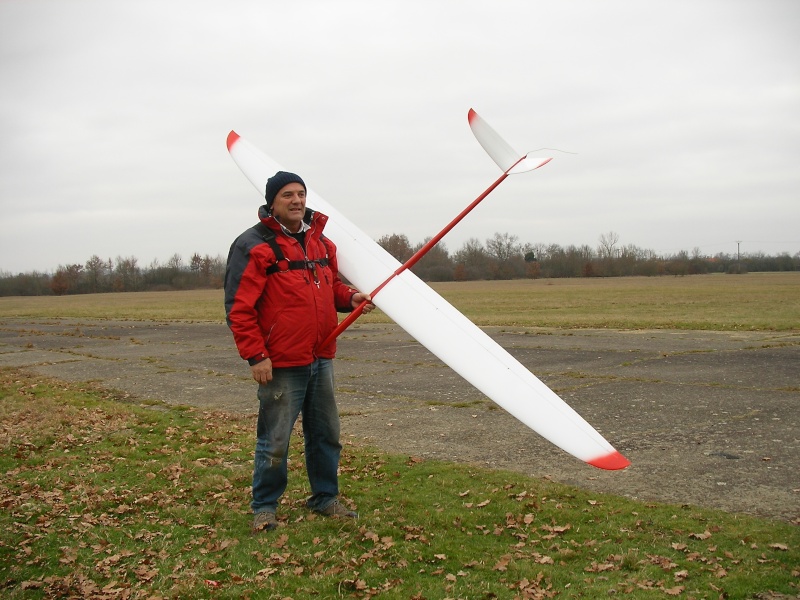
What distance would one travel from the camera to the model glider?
3820 mm

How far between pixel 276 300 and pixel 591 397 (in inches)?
229

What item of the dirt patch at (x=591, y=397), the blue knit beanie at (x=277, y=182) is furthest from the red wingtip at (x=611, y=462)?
the blue knit beanie at (x=277, y=182)

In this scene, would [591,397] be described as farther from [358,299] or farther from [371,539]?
[371,539]

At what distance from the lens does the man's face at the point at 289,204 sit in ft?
14.5

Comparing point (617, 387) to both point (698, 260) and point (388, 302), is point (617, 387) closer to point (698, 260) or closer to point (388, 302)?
point (388, 302)

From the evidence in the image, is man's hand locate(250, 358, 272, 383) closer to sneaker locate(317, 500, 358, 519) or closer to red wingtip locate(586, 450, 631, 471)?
sneaker locate(317, 500, 358, 519)

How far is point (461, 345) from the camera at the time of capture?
183 inches

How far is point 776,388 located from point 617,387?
204 cm

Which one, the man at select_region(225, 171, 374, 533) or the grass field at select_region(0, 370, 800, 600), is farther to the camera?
the man at select_region(225, 171, 374, 533)

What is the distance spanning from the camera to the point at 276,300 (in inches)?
171

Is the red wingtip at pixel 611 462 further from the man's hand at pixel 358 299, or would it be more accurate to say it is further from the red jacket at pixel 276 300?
the man's hand at pixel 358 299

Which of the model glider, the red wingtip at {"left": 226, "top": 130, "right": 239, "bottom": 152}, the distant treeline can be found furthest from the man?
the distant treeline

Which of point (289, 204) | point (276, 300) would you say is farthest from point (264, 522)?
point (289, 204)

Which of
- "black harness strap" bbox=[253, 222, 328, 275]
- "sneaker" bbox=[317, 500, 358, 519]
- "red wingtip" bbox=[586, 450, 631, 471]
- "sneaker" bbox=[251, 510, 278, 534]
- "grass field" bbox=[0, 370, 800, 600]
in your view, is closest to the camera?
"red wingtip" bbox=[586, 450, 631, 471]
